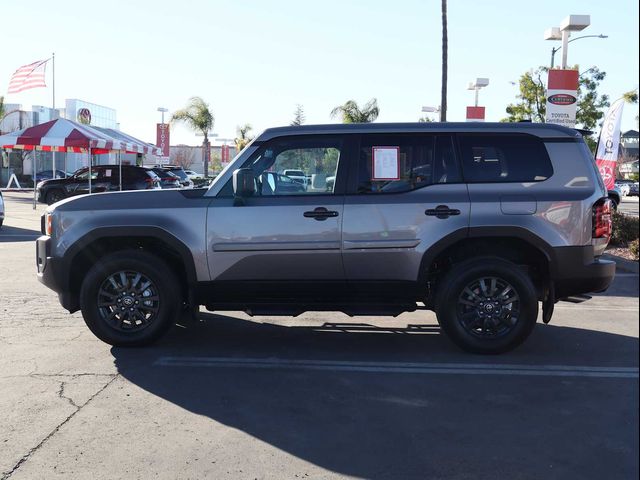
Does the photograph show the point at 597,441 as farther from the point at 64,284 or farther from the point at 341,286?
the point at 64,284

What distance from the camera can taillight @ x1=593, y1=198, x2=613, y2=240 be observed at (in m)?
5.99

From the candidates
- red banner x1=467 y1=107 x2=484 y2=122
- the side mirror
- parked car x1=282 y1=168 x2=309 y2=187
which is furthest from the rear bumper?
red banner x1=467 y1=107 x2=484 y2=122

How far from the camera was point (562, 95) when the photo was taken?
49.3 feet

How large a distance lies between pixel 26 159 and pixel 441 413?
52.7 m

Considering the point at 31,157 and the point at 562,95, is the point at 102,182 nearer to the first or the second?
the point at 562,95

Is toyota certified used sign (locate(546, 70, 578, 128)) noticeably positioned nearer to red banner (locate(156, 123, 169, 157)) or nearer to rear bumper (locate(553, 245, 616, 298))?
rear bumper (locate(553, 245, 616, 298))

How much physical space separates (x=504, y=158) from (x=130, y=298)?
143 inches

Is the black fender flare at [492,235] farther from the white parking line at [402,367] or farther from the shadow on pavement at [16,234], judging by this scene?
the shadow on pavement at [16,234]

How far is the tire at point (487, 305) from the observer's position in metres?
5.99

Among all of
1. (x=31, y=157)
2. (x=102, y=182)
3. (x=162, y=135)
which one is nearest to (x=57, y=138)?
(x=102, y=182)

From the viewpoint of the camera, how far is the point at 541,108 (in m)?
30.7

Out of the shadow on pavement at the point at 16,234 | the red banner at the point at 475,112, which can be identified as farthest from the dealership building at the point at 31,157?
the red banner at the point at 475,112

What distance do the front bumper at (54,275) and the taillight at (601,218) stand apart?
477 cm

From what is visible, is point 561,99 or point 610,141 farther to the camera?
point 610,141
